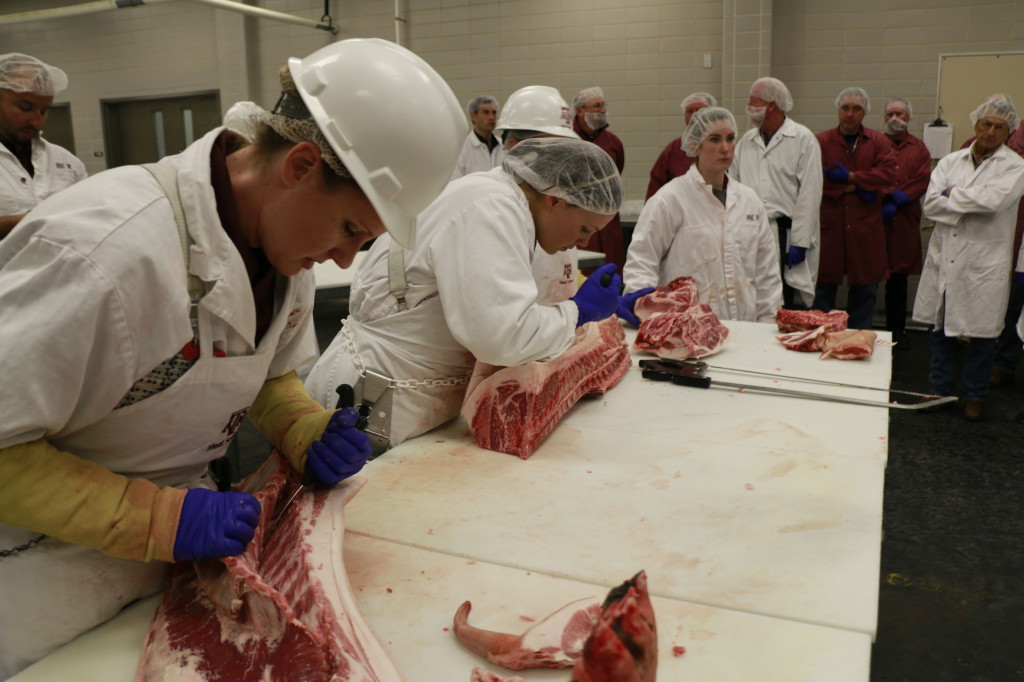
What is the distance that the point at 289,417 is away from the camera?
1.74 meters

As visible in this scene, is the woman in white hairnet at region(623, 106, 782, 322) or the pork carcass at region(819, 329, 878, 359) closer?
the pork carcass at region(819, 329, 878, 359)

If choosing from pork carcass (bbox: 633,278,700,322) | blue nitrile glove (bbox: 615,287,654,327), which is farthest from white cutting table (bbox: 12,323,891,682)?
blue nitrile glove (bbox: 615,287,654,327)

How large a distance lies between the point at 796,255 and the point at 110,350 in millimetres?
5748

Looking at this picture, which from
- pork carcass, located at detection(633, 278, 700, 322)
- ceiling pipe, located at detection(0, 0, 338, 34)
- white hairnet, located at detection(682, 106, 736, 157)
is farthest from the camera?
ceiling pipe, located at detection(0, 0, 338, 34)

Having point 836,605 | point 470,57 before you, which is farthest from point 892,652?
point 470,57

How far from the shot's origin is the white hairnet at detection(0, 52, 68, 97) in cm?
438

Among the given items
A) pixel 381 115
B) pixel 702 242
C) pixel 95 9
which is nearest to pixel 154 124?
pixel 95 9

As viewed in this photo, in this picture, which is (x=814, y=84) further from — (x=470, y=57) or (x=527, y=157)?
(x=527, y=157)

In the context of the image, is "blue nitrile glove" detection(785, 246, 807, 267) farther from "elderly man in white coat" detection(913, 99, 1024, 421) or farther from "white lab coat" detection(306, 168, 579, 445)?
"white lab coat" detection(306, 168, 579, 445)

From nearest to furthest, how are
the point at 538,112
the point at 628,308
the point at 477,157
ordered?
the point at 628,308 → the point at 538,112 → the point at 477,157

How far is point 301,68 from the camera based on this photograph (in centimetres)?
132

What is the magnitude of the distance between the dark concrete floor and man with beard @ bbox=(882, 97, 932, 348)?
206 cm

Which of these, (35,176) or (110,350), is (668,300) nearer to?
(110,350)

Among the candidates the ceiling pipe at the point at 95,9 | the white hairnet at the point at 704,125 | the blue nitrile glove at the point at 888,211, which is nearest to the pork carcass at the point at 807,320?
the white hairnet at the point at 704,125
